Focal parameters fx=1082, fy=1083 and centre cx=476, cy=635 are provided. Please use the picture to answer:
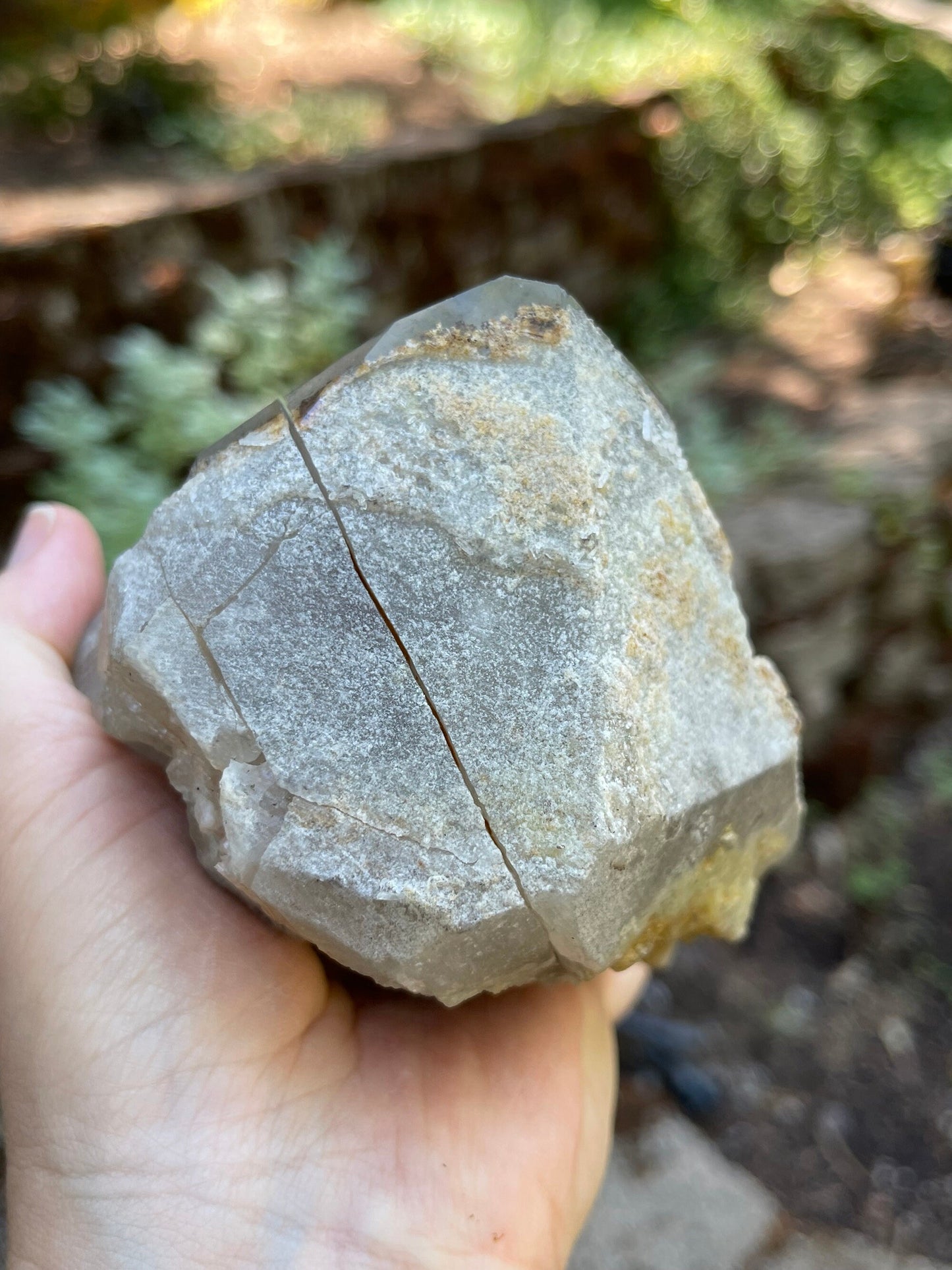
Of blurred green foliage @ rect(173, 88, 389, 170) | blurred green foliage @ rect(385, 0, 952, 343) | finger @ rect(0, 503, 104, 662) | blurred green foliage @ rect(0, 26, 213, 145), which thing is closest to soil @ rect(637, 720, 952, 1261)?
finger @ rect(0, 503, 104, 662)

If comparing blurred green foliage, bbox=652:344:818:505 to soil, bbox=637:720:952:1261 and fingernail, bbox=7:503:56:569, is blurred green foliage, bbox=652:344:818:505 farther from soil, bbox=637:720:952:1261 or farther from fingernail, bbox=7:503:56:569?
fingernail, bbox=7:503:56:569

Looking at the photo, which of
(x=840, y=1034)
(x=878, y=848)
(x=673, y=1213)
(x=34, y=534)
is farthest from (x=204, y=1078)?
(x=878, y=848)

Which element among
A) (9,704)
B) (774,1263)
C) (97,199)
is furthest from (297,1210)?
(97,199)

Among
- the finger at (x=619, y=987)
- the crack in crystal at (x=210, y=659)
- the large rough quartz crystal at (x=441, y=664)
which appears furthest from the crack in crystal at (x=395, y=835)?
the finger at (x=619, y=987)

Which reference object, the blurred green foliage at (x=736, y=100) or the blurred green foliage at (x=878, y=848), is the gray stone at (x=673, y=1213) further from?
the blurred green foliage at (x=736, y=100)

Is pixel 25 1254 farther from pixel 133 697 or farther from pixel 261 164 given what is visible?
pixel 261 164

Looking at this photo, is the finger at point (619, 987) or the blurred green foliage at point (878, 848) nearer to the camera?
the finger at point (619, 987)

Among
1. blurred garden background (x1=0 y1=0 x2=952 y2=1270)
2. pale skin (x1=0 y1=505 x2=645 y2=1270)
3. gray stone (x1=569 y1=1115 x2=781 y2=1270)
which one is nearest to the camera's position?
pale skin (x1=0 y1=505 x2=645 y2=1270)
